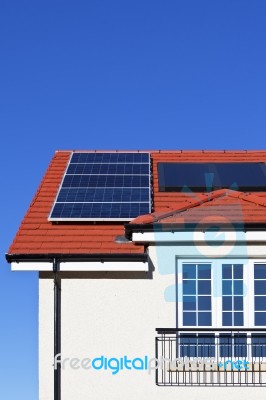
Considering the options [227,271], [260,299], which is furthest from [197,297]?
[260,299]

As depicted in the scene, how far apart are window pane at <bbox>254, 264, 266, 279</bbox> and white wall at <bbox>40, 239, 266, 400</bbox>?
1826 millimetres

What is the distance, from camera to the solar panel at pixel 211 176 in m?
21.7

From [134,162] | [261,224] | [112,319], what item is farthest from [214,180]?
[112,319]

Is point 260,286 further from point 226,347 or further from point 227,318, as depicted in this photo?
point 226,347

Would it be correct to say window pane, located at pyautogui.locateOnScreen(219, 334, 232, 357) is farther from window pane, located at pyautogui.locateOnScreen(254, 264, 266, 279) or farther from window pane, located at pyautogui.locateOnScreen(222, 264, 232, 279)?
window pane, located at pyautogui.locateOnScreen(254, 264, 266, 279)

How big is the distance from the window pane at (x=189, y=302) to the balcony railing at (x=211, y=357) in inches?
21.6

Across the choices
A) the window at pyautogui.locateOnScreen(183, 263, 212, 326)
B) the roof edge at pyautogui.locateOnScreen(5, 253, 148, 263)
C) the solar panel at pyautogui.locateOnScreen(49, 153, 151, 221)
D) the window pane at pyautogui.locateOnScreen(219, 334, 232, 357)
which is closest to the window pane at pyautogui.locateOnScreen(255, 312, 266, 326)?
the window pane at pyautogui.locateOnScreen(219, 334, 232, 357)

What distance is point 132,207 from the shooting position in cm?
1995

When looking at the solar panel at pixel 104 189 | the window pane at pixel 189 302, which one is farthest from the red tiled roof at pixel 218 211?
the window pane at pixel 189 302

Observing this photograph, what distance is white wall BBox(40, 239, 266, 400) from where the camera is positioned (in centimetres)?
1794

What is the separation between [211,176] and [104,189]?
3.11 metres

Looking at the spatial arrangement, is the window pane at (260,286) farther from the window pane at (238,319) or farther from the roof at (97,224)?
the roof at (97,224)

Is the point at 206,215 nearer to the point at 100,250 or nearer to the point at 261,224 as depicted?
the point at 261,224

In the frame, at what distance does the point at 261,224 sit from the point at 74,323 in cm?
454
